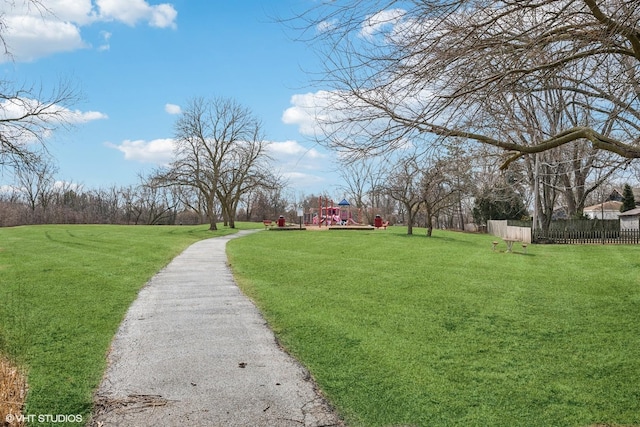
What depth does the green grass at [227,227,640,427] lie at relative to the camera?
16.5 ft

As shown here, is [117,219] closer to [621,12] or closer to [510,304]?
[510,304]

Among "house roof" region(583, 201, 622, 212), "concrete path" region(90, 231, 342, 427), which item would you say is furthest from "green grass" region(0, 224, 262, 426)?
"house roof" region(583, 201, 622, 212)

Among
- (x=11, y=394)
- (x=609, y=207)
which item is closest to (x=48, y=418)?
(x=11, y=394)

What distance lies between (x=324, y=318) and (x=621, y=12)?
5.83m

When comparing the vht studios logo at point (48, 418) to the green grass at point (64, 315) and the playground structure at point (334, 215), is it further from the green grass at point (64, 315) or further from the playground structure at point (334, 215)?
the playground structure at point (334, 215)

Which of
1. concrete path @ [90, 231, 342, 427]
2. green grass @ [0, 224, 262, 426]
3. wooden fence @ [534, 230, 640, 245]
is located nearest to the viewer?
concrete path @ [90, 231, 342, 427]

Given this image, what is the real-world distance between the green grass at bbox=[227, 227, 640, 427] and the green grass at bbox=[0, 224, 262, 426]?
2464 mm

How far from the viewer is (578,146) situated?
39.7 ft

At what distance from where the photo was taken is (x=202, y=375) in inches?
222

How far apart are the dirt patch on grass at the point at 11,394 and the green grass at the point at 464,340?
9.08 ft

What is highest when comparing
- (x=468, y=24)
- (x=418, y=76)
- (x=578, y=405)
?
(x=468, y=24)

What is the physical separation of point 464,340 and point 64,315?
6.29 m

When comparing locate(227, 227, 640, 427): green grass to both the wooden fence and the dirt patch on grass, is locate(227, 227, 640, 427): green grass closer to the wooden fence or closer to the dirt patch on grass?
the dirt patch on grass

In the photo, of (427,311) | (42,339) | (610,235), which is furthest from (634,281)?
(610,235)
